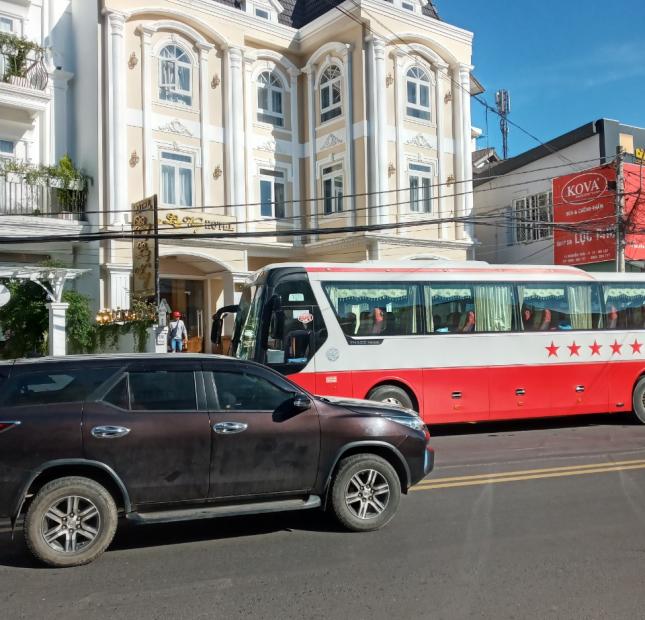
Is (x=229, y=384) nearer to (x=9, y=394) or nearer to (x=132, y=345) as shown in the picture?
(x=9, y=394)

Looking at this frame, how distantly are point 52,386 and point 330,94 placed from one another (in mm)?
19214

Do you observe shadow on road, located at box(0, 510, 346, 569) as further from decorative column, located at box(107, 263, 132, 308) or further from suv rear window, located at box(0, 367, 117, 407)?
decorative column, located at box(107, 263, 132, 308)

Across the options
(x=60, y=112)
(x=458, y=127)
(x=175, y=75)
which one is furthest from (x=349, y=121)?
(x=60, y=112)

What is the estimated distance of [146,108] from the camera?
64.8 feet

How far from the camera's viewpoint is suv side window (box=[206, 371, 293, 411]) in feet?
18.8

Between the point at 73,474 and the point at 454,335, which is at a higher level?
the point at 454,335

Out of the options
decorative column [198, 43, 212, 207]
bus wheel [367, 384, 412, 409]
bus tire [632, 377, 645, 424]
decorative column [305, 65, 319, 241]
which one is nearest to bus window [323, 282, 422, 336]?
bus wheel [367, 384, 412, 409]

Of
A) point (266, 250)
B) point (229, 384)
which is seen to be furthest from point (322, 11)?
point (229, 384)

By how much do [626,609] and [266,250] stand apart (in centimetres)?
1887

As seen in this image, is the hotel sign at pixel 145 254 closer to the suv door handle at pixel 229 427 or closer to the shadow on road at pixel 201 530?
the shadow on road at pixel 201 530

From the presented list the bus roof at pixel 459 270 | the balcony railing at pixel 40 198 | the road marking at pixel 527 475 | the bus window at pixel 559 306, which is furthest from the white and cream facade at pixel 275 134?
the road marking at pixel 527 475

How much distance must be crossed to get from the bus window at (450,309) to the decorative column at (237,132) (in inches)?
419

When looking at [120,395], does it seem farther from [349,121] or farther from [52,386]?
[349,121]

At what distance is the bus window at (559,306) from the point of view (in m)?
12.4
